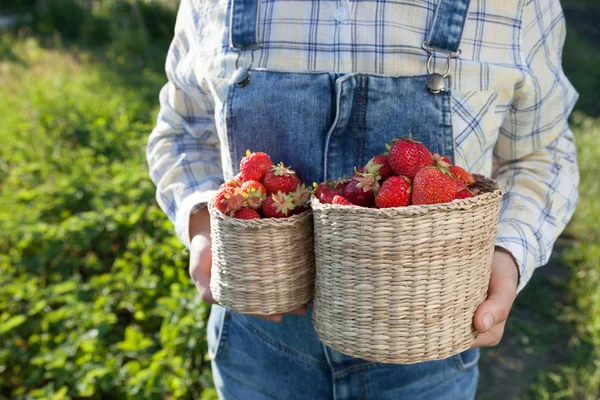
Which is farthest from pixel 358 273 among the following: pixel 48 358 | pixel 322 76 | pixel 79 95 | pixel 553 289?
pixel 79 95

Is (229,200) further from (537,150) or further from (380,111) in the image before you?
(537,150)

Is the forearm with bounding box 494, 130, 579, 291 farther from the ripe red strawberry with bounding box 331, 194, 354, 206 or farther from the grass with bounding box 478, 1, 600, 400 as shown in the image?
the grass with bounding box 478, 1, 600, 400

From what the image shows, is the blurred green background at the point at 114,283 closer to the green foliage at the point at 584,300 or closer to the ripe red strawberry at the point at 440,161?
the green foliage at the point at 584,300

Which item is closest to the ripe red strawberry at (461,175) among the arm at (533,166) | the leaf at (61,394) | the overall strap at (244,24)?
the arm at (533,166)

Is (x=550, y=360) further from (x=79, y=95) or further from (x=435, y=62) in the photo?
(x=79, y=95)

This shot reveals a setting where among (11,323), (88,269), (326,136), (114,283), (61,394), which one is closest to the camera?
(326,136)

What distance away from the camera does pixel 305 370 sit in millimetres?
1258

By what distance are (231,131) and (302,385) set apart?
569 mm

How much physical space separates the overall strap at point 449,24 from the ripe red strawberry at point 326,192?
32 centimetres

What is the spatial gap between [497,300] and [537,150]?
373mm

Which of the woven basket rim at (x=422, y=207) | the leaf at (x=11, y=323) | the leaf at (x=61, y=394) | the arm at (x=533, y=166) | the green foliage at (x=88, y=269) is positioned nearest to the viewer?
the woven basket rim at (x=422, y=207)

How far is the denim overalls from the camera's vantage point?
3.55 feet

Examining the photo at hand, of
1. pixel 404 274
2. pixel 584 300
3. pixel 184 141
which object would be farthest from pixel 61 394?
pixel 584 300

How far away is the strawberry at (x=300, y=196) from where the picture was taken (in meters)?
1.05
